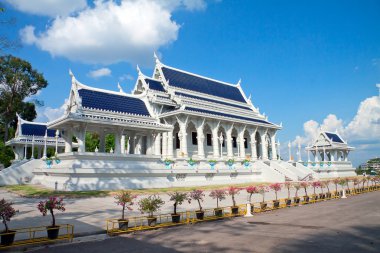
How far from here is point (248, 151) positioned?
51.6m

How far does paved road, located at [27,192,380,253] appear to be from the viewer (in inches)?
336

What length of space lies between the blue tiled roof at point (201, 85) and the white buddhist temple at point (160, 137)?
212mm

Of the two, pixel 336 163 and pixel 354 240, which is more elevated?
pixel 336 163

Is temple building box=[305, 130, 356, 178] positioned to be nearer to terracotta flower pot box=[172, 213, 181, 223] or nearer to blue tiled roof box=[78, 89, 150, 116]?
blue tiled roof box=[78, 89, 150, 116]

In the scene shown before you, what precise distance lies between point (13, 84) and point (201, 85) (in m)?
29.6

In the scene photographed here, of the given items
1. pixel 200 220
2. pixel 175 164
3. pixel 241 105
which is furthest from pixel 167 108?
pixel 200 220

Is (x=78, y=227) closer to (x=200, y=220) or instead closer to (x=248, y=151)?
(x=200, y=220)

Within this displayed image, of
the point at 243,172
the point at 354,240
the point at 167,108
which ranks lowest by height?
the point at 354,240

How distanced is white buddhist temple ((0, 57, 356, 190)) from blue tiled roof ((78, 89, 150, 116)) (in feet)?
0.28

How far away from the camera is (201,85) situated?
5003 cm

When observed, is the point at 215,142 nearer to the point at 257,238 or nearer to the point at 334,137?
the point at 257,238

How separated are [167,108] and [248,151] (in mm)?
16902

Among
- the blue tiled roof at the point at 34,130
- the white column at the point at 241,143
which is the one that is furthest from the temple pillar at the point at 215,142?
the blue tiled roof at the point at 34,130

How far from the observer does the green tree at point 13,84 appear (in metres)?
48.4
